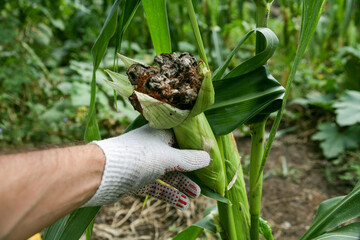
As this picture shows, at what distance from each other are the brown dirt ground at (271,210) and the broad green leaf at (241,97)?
33.1 inches

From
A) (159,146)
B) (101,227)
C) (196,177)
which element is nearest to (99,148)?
(159,146)

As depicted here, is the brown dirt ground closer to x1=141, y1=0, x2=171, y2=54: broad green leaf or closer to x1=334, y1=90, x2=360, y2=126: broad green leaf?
x1=334, y1=90, x2=360, y2=126: broad green leaf

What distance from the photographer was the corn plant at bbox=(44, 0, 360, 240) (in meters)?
0.65

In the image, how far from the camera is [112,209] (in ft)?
5.63

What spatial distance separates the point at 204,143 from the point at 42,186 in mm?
376

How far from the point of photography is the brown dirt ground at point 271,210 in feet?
5.08

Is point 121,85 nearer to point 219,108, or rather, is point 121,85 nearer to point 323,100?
point 219,108

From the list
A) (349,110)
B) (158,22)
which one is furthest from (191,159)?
(349,110)

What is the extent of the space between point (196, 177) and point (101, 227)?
0.94 meters

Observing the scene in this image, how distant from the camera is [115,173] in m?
0.68

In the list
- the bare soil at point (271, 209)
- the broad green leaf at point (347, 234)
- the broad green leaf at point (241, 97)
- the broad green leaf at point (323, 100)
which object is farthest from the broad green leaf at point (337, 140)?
the broad green leaf at point (241, 97)

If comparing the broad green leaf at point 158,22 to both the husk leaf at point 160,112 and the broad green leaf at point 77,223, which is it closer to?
the husk leaf at point 160,112

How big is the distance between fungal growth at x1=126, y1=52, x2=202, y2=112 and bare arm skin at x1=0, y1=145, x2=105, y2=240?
182mm

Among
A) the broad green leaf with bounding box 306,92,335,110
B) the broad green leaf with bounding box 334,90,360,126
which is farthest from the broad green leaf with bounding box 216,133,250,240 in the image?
the broad green leaf with bounding box 306,92,335,110
